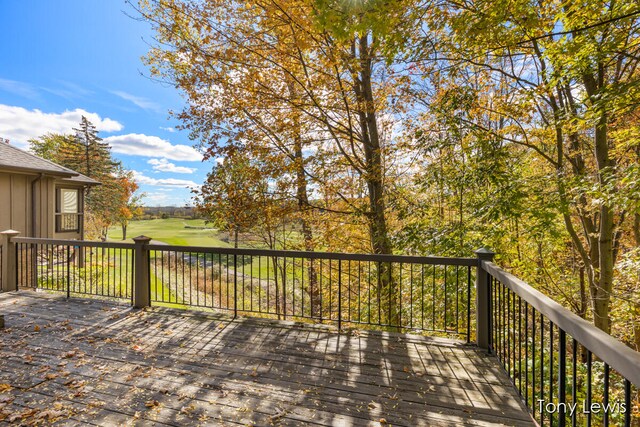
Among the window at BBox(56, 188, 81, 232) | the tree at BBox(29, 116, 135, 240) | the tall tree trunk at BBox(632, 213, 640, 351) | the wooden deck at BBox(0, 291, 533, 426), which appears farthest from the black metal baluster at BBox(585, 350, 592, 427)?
the tree at BBox(29, 116, 135, 240)

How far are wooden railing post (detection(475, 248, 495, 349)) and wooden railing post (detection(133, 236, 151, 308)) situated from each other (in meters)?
4.87

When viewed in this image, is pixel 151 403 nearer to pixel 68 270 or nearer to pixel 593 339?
pixel 593 339

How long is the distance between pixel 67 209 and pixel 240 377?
14.3m

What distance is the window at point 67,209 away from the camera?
12031 millimetres

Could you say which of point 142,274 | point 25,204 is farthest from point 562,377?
point 25,204

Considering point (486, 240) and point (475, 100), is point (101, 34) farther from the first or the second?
point (486, 240)

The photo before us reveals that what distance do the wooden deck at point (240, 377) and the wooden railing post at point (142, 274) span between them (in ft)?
2.27

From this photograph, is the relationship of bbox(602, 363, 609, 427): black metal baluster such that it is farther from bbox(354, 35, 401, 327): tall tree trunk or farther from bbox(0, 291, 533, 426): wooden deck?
bbox(354, 35, 401, 327): tall tree trunk

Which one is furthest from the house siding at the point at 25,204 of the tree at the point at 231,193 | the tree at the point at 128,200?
the tree at the point at 128,200

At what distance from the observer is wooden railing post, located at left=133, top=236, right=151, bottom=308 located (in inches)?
191

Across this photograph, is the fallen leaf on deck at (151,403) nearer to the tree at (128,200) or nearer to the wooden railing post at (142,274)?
the wooden railing post at (142,274)

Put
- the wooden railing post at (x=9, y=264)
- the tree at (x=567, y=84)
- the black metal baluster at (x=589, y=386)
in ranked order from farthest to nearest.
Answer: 1. the wooden railing post at (x=9, y=264)
2. the tree at (x=567, y=84)
3. the black metal baluster at (x=589, y=386)

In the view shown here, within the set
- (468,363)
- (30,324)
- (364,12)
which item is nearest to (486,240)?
(468,363)

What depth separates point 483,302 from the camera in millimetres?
3361
